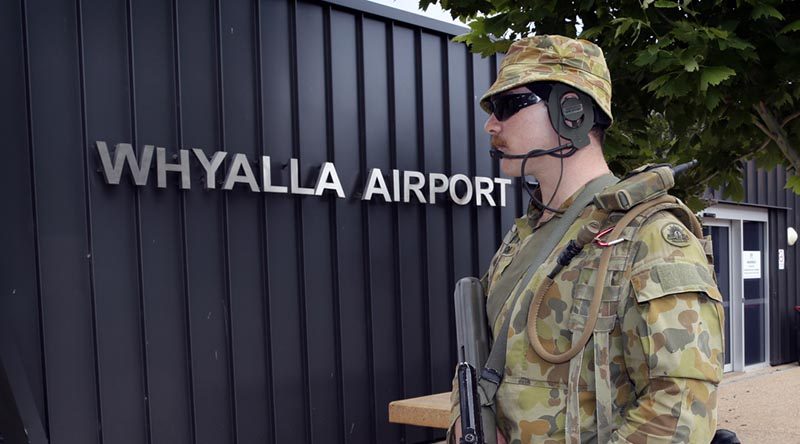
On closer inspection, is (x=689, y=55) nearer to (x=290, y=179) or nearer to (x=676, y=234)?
(x=676, y=234)

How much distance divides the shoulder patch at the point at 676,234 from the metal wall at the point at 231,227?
11.4 feet

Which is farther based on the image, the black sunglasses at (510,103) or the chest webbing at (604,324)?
the black sunglasses at (510,103)

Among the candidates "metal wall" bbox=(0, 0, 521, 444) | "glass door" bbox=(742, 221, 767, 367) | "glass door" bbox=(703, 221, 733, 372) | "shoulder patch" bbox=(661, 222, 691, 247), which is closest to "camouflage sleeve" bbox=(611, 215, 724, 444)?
"shoulder patch" bbox=(661, 222, 691, 247)

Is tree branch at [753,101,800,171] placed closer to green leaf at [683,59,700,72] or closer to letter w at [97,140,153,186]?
green leaf at [683,59,700,72]

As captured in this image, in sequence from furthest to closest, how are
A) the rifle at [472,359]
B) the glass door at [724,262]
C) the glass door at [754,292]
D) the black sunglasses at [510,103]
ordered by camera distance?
the glass door at [754,292] < the glass door at [724,262] < the black sunglasses at [510,103] < the rifle at [472,359]

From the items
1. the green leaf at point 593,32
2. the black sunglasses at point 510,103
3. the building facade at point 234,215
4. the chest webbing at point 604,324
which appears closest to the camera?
the chest webbing at point 604,324

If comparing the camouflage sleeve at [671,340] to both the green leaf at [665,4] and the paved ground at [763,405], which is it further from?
the paved ground at [763,405]

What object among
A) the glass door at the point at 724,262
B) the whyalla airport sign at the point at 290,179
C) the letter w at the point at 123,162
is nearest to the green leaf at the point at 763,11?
the whyalla airport sign at the point at 290,179

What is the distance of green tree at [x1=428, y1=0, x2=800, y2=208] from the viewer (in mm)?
3479

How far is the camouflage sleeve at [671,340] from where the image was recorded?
1.63m

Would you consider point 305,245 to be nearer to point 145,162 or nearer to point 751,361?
point 145,162

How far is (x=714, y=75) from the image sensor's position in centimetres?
335

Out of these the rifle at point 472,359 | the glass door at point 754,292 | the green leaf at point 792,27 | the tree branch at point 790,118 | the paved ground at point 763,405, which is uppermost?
the green leaf at point 792,27

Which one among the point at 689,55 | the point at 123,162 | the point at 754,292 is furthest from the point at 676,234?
the point at 754,292
